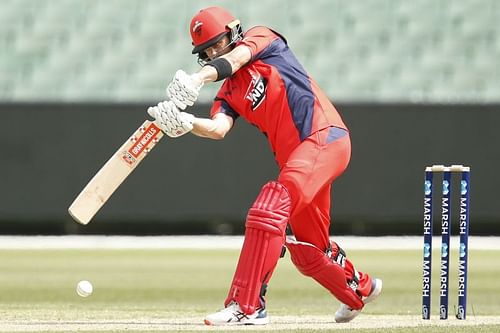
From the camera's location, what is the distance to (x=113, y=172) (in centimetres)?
547

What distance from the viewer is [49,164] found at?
579 inches

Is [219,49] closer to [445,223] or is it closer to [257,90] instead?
[257,90]

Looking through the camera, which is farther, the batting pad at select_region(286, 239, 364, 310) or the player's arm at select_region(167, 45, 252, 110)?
the batting pad at select_region(286, 239, 364, 310)

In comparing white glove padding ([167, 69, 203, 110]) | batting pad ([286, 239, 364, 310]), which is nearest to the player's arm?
white glove padding ([167, 69, 203, 110])

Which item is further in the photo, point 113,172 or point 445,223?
point 445,223

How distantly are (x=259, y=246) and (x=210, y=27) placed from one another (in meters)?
1.05

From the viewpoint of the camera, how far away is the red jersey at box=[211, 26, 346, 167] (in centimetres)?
554

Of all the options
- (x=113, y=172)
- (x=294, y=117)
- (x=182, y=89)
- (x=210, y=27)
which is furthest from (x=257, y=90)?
(x=113, y=172)

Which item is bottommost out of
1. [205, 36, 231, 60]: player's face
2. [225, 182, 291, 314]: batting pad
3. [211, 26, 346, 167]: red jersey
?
[225, 182, 291, 314]: batting pad

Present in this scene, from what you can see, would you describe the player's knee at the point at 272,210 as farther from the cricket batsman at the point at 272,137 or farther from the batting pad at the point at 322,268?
the batting pad at the point at 322,268

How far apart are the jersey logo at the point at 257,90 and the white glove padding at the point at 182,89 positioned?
389mm

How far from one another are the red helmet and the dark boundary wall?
9.00 meters

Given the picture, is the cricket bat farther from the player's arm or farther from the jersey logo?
the jersey logo

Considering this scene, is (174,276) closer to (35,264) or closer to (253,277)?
(35,264)
